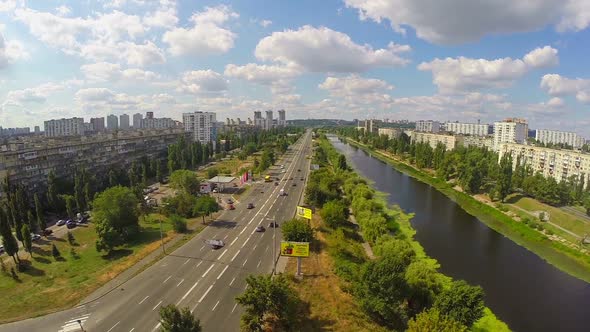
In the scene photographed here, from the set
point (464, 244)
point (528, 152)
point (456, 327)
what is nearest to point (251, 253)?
point (456, 327)

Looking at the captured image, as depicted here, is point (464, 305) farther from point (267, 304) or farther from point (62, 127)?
point (62, 127)

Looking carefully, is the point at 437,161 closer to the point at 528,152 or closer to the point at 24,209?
the point at 528,152

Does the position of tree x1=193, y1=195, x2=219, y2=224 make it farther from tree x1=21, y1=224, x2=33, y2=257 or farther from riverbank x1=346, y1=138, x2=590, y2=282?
riverbank x1=346, y1=138, x2=590, y2=282

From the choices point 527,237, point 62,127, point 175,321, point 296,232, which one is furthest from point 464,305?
point 62,127

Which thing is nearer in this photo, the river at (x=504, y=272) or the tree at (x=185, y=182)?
the river at (x=504, y=272)

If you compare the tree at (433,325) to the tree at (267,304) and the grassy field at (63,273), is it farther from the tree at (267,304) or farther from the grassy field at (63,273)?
the grassy field at (63,273)

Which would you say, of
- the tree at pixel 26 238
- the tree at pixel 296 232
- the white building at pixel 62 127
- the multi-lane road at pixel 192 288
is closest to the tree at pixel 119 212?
the tree at pixel 26 238
